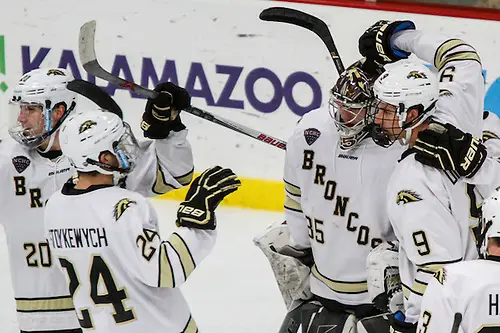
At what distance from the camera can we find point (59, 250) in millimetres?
2713

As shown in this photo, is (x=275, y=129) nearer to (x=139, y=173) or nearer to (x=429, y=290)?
(x=139, y=173)

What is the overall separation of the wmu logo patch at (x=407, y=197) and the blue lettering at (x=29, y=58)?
3099 millimetres

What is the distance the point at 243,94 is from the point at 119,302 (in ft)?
8.33

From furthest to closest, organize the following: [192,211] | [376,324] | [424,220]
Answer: [376,324] → [192,211] → [424,220]

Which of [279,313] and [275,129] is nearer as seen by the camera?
[279,313]

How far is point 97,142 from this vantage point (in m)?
2.71

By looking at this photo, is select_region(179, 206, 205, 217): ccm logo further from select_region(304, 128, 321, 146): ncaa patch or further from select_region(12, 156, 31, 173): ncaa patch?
select_region(12, 156, 31, 173): ncaa patch

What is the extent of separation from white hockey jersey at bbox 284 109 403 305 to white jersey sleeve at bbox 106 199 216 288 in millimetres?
427

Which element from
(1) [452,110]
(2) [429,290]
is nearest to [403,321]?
(2) [429,290]

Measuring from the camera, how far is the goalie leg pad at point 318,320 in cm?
300

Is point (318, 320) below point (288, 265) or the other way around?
below

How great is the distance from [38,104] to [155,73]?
2099 mm

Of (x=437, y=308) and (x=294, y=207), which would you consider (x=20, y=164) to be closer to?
(x=294, y=207)

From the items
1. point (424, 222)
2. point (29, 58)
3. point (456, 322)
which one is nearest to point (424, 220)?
point (424, 222)
